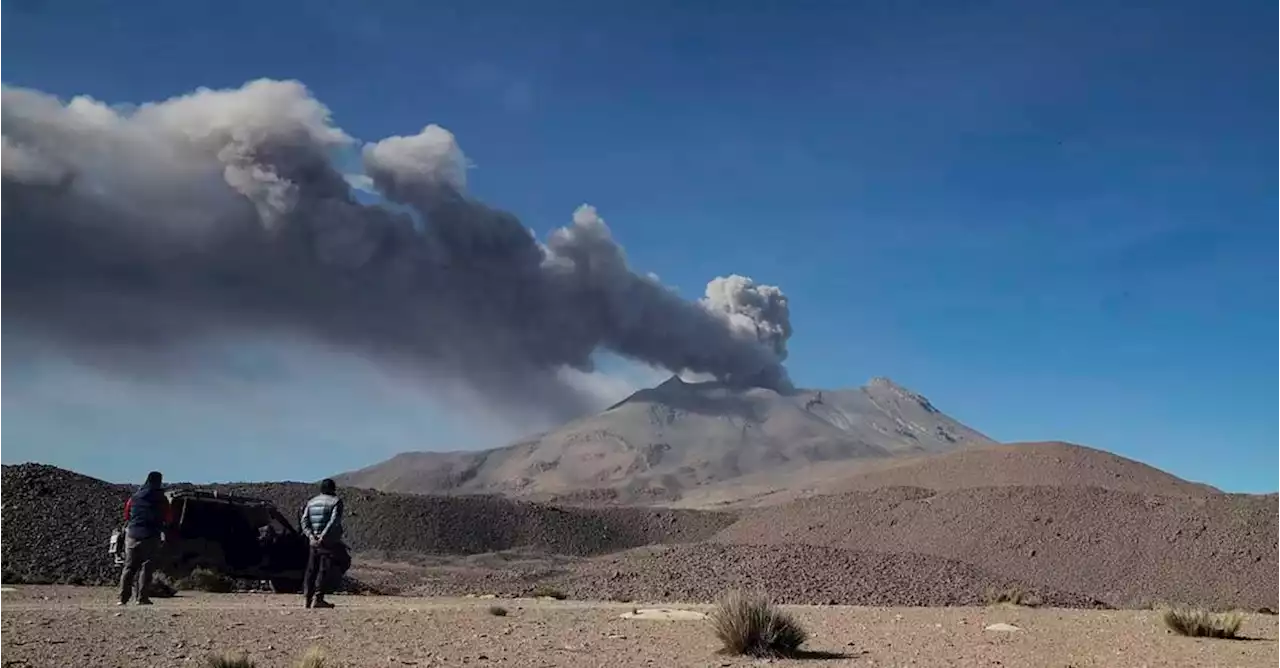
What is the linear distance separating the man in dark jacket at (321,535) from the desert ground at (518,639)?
41 centimetres

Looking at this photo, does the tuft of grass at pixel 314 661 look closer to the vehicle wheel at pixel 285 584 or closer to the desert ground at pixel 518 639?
the desert ground at pixel 518 639

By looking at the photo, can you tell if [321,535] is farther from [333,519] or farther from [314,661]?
[314,661]

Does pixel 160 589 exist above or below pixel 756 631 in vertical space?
above

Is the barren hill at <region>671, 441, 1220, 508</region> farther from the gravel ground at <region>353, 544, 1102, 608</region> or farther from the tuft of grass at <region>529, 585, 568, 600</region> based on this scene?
the tuft of grass at <region>529, 585, 568, 600</region>

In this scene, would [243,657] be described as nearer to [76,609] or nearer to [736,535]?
[76,609]

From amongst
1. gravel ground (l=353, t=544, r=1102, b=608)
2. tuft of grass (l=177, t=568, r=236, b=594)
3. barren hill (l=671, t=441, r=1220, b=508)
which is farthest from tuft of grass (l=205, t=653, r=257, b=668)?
barren hill (l=671, t=441, r=1220, b=508)

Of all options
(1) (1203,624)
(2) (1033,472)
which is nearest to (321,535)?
(1) (1203,624)

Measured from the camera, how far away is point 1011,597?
2250 centimetres

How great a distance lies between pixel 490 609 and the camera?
14.8m

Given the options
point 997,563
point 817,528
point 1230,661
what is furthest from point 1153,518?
point 1230,661

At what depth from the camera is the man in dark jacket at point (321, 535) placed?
14.0 m

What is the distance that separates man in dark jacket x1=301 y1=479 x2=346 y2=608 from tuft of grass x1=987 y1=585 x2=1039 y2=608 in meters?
13.7

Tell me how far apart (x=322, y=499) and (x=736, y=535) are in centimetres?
3654

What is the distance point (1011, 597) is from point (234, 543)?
49.1ft
